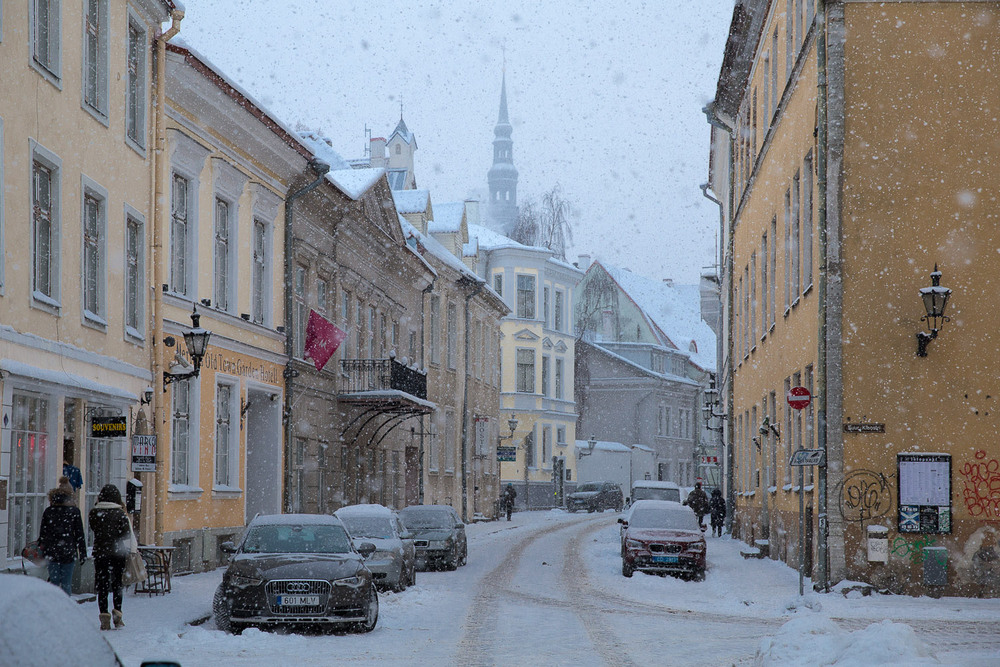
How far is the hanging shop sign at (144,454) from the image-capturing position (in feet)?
60.5

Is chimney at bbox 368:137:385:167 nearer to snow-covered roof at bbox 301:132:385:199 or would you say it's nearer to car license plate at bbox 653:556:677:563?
snow-covered roof at bbox 301:132:385:199

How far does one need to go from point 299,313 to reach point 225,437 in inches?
193

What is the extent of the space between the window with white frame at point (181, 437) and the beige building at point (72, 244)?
5.27ft

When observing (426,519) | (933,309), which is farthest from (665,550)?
(933,309)

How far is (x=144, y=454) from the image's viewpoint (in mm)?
18562

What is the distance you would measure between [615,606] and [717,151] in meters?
31.4

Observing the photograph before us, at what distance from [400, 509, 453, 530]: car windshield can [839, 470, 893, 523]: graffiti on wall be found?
852cm

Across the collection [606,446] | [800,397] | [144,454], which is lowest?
[606,446]

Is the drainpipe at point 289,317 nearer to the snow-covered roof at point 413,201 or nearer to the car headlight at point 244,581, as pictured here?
the car headlight at point 244,581

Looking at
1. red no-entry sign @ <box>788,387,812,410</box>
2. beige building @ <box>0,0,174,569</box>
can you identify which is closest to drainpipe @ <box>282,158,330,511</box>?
beige building @ <box>0,0,174,569</box>

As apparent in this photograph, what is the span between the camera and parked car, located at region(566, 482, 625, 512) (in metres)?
64.9

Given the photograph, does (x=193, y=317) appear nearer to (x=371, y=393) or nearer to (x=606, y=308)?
(x=371, y=393)

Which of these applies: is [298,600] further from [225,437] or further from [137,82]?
[225,437]

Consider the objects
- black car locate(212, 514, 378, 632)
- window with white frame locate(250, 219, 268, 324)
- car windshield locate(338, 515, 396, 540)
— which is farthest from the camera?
window with white frame locate(250, 219, 268, 324)
